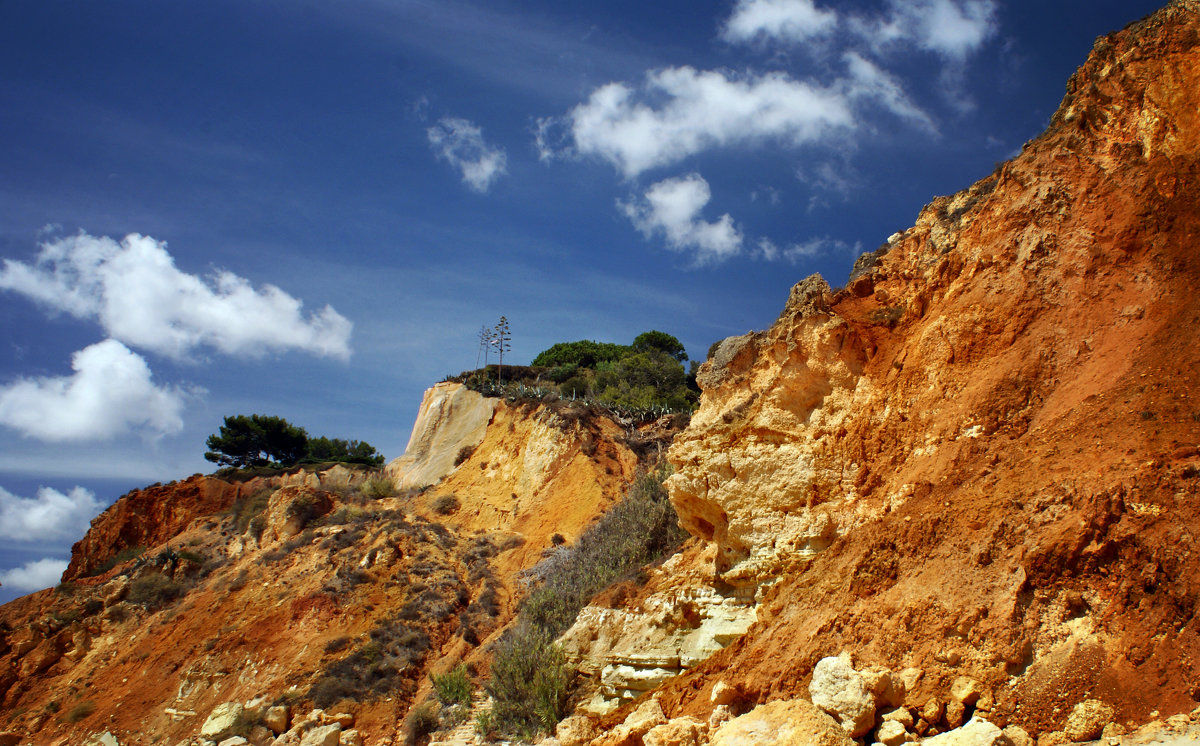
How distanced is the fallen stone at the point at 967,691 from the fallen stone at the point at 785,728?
80 centimetres

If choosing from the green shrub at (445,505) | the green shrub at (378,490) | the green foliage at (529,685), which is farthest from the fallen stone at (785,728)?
the green shrub at (378,490)

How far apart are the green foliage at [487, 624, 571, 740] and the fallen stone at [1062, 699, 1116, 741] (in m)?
6.63

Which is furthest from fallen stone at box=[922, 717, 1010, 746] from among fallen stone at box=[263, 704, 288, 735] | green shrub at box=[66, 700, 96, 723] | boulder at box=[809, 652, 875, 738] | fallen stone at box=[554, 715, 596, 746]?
green shrub at box=[66, 700, 96, 723]

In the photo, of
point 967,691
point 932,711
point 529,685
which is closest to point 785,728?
point 932,711

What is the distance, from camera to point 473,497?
25.9 m

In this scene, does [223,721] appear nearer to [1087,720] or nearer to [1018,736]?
[1018,736]

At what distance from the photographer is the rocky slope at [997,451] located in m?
4.61

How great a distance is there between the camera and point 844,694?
5254 millimetres

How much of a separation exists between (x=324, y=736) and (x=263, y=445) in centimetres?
3328

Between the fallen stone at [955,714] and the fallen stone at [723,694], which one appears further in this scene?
the fallen stone at [723,694]

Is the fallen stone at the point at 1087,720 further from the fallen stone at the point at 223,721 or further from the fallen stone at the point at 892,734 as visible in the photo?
the fallen stone at the point at 223,721

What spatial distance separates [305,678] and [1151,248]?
56.2 feet

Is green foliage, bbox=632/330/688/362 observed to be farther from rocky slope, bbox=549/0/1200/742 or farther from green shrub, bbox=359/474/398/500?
rocky slope, bbox=549/0/1200/742

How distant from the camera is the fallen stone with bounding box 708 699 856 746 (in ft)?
16.4
